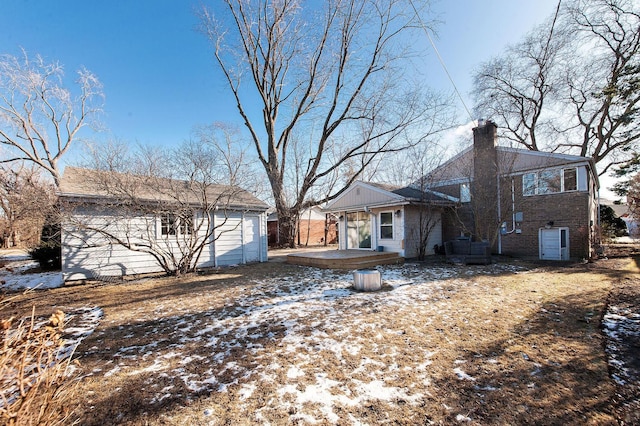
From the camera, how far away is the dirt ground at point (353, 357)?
246cm

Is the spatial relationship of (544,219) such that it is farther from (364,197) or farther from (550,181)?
(364,197)

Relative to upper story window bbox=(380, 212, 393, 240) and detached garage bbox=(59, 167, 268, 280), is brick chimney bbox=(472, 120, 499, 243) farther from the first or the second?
detached garage bbox=(59, 167, 268, 280)

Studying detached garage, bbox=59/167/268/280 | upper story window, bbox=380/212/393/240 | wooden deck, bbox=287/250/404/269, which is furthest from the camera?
upper story window, bbox=380/212/393/240

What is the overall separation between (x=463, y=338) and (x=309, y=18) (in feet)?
62.5

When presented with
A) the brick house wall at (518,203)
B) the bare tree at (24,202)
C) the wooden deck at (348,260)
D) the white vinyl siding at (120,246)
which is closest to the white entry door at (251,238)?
the white vinyl siding at (120,246)

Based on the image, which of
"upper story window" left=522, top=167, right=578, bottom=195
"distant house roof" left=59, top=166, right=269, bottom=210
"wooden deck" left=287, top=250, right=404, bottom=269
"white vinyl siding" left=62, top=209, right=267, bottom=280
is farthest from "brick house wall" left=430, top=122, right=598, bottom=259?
"distant house roof" left=59, top=166, right=269, bottom=210

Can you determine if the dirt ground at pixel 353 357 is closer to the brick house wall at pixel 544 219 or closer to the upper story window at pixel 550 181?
the brick house wall at pixel 544 219

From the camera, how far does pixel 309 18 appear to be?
17.0 metres

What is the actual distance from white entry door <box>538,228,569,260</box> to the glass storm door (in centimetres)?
765

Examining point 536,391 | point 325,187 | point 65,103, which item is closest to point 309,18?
point 325,187

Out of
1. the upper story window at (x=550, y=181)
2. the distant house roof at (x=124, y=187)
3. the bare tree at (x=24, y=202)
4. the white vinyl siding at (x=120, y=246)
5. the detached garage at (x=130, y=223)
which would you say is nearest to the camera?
the bare tree at (x=24, y=202)

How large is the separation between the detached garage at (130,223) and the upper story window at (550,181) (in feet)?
42.5

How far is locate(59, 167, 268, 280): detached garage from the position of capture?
8039 mm

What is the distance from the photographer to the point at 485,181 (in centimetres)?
1290
